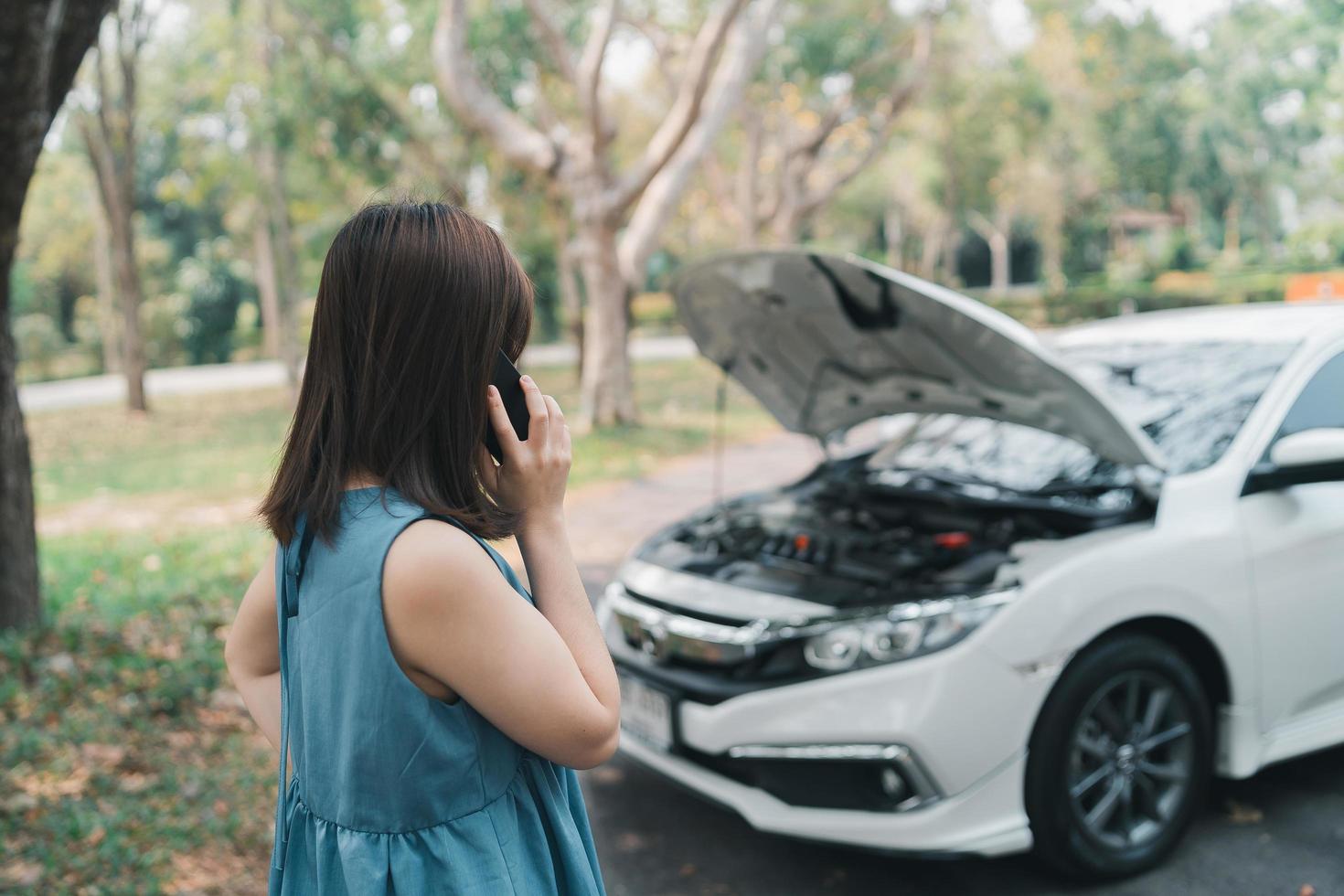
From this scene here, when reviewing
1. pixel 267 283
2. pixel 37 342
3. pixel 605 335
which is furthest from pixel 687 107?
pixel 267 283

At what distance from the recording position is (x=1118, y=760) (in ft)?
11.0

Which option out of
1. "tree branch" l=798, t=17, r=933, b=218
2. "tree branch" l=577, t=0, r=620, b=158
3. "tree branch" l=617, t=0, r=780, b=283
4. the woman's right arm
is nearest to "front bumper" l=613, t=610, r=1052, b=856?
the woman's right arm

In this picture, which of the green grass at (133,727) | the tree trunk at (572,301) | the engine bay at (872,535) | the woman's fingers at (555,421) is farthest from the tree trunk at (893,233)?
the woman's fingers at (555,421)

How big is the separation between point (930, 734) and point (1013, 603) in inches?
17.0

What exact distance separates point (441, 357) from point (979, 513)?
2925 millimetres

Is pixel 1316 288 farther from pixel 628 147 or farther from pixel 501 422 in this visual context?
pixel 628 147

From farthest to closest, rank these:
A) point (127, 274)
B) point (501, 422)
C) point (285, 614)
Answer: point (127, 274) → point (285, 614) → point (501, 422)

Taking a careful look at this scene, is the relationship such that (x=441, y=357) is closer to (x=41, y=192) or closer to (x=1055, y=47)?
(x=1055, y=47)

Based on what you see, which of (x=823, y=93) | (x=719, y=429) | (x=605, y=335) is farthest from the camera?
(x=823, y=93)

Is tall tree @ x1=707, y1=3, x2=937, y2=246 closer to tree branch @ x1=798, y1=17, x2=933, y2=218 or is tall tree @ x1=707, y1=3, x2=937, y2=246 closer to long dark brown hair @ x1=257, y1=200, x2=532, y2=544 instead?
tree branch @ x1=798, y1=17, x2=933, y2=218

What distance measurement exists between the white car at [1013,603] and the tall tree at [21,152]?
2679mm

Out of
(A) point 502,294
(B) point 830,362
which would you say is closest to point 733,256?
(B) point 830,362

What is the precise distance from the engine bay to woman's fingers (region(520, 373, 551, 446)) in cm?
203

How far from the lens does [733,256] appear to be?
3896 millimetres
